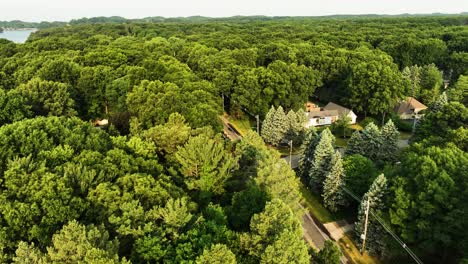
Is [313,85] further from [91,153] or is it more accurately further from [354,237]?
[91,153]

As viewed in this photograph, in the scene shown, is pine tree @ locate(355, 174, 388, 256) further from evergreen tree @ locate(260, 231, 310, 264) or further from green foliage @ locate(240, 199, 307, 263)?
evergreen tree @ locate(260, 231, 310, 264)

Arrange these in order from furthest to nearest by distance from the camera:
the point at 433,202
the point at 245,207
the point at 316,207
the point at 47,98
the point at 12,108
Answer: the point at 47,98 < the point at 12,108 < the point at 316,207 < the point at 433,202 < the point at 245,207

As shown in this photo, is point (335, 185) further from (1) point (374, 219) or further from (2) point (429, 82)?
(2) point (429, 82)

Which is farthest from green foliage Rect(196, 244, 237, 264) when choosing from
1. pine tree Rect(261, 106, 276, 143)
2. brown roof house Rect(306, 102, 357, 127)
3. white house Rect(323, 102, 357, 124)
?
white house Rect(323, 102, 357, 124)

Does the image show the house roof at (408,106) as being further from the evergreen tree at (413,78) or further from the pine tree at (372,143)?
the pine tree at (372,143)

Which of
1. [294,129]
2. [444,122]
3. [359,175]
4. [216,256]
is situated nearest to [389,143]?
[444,122]

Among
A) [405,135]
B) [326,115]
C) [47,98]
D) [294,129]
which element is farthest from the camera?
[326,115]
